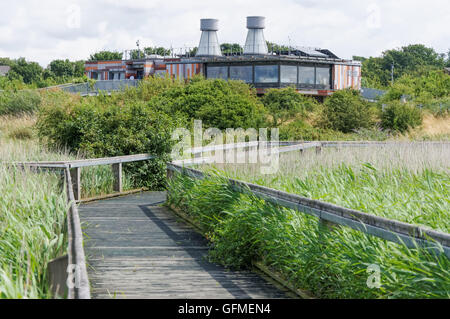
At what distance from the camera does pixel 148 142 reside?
13.4m

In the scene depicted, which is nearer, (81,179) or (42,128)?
(81,179)

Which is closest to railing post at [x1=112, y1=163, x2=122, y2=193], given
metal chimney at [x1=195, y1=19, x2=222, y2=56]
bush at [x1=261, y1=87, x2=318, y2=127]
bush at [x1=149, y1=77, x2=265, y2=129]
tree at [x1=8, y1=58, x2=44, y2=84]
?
bush at [x1=149, y1=77, x2=265, y2=129]

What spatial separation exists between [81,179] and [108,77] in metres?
68.3

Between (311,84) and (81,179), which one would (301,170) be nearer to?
→ (81,179)

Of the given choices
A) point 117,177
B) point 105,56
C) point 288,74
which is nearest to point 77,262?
point 117,177

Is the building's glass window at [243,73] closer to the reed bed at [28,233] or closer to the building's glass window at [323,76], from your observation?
the building's glass window at [323,76]

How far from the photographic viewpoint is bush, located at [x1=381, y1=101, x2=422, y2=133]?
24172 millimetres

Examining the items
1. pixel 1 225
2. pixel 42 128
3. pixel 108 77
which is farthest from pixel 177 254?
pixel 108 77

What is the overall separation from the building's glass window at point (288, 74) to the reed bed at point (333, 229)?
132ft

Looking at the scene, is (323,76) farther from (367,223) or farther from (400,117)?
(367,223)

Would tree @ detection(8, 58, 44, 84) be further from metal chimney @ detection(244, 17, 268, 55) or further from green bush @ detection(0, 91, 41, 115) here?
green bush @ detection(0, 91, 41, 115)

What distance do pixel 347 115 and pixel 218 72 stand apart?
28807 mm

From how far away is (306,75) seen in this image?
5209 centimetres

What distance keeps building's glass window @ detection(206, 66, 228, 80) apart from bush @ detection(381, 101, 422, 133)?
1129 inches
